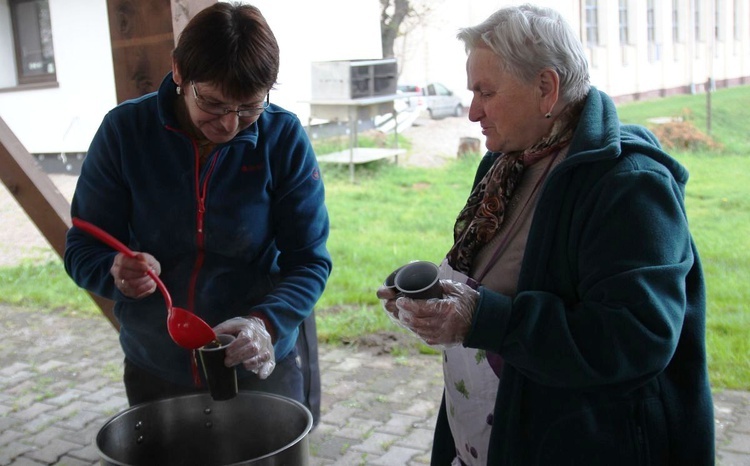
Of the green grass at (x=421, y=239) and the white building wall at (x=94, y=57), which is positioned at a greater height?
the white building wall at (x=94, y=57)

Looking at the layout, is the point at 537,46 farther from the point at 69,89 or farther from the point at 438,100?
the point at 438,100

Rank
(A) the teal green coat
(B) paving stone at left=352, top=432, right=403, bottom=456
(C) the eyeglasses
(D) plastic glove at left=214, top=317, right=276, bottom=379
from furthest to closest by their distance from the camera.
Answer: (B) paving stone at left=352, top=432, right=403, bottom=456 < (C) the eyeglasses < (D) plastic glove at left=214, top=317, right=276, bottom=379 < (A) the teal green coat

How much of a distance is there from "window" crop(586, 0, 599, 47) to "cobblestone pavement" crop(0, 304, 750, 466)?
42.1 feet

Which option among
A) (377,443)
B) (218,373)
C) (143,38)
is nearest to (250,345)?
(218,373)

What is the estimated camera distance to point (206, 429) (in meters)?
2.01

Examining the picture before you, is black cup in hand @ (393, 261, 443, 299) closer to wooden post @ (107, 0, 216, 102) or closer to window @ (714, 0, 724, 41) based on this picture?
wooden post @ (107, 0, 216, 102)

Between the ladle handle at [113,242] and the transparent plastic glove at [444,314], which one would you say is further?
the ladle handle at [113,242]

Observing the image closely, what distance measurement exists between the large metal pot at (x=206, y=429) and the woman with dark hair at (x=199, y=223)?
0.39ft

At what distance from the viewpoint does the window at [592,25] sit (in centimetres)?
1639

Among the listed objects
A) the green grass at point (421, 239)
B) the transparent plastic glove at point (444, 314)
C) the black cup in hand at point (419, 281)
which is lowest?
the green grass at point (421, 239)

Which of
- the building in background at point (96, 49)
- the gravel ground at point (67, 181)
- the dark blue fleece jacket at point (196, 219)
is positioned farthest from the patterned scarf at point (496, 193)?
the building in background at point (96, 49)

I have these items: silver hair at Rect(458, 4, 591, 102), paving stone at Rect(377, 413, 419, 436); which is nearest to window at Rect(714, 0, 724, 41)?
paving stone at Rect(377, 413, 419, 436)

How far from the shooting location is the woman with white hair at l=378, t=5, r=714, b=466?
1.54m

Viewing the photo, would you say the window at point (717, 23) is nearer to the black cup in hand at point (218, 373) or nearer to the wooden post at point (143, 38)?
the wooden post at point (143, 38)
